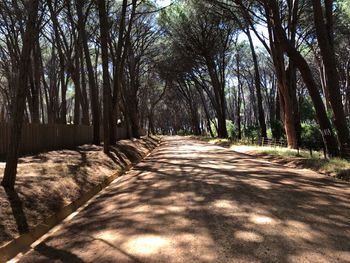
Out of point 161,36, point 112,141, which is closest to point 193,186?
point 112,141

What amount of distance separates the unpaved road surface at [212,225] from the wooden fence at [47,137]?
7.97 m

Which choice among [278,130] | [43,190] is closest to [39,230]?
[43,190]

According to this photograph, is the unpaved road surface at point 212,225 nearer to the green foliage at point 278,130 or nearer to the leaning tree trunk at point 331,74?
the leaning tree trunk at point 331,74

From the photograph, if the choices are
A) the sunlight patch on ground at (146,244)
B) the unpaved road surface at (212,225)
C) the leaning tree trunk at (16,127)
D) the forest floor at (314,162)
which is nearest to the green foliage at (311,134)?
the forest floor at (314,162)

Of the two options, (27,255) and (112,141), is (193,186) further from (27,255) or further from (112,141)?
(112,141)

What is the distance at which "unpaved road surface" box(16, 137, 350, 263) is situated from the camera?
5.54 m

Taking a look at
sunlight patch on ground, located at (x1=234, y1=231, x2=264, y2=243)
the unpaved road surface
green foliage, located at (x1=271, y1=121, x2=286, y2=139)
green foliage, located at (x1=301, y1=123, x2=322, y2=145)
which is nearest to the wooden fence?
the unpaved road surface

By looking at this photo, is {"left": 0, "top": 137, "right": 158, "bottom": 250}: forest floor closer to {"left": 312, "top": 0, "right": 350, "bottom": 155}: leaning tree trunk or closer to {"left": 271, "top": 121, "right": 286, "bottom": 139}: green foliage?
{"left": 312, "top": 0, "right": 350, "bottom": 155}: leaning tree trunk

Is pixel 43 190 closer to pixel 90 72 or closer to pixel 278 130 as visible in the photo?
pixel 90 72

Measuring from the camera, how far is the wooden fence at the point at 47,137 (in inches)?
687

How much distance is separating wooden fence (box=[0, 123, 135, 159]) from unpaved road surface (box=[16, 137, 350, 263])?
7974mm

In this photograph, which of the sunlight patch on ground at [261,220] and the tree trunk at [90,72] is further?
the tree trunk at [90,72]

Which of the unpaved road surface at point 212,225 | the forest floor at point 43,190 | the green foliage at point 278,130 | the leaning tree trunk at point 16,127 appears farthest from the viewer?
the green foliage at point 278,130

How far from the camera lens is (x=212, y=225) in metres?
6.82
